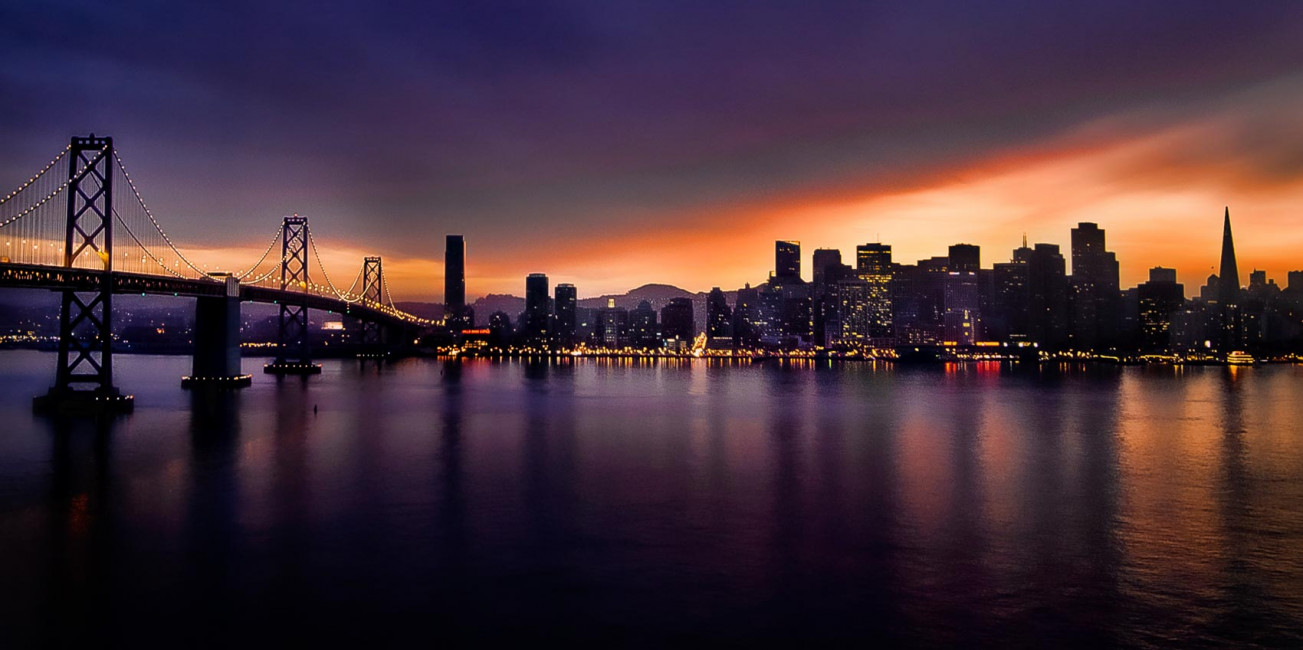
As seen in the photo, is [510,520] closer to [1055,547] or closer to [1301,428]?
[1055,547]

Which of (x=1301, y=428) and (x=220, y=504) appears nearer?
(x=220, y=504)

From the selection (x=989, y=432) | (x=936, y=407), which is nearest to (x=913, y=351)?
(x=936, y=407)

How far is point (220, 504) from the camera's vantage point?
2091cm

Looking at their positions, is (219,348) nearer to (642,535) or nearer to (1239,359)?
(642,535)

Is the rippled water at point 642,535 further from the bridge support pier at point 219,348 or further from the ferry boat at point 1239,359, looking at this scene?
the ferry boat at point 1239,359

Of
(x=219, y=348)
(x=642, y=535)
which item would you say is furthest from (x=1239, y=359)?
(x=642, y=535)

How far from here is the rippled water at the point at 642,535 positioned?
42.2 ft

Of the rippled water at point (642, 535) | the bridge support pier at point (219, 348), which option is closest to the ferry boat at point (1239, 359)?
the rippled water at point (642, 535)

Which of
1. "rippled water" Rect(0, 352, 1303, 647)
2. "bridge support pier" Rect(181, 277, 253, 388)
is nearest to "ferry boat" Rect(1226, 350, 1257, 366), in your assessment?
"rippled water" Rect(0, 352, 1303, 647)

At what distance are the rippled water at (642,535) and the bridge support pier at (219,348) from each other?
17994 mm

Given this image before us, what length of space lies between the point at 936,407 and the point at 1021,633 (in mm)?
45339

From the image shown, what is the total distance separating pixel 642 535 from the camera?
1819 cm

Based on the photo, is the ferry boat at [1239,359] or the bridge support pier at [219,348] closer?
the bridge support pier at [219,348]

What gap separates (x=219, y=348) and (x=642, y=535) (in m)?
51.2
